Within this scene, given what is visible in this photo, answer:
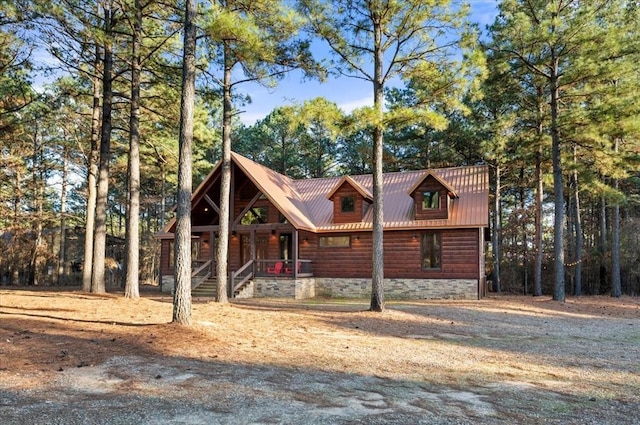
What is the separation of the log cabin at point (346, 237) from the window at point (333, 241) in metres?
0.05

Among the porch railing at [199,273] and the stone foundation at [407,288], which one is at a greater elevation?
the porch railing at [199,273]

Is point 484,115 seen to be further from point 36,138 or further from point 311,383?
point 36,138

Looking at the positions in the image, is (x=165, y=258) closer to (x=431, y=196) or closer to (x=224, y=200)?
(x=224, y=200)

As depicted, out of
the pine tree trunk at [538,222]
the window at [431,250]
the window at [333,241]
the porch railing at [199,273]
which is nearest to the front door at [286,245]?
the window at [333,241]

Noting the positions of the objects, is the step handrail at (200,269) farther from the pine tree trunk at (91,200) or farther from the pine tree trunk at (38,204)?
the pine tree trunk at (38,204)

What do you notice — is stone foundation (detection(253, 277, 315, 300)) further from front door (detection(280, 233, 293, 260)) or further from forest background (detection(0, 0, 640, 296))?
forest background (detection(0, 0, 640, 296))

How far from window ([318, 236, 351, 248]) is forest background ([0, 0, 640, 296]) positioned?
22.8 feet

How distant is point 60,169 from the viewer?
92.3ft

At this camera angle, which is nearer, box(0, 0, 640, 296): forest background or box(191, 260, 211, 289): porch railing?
box(0, 0, 640, 296): forest background

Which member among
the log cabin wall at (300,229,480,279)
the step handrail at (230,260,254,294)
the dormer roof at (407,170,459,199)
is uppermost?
the dormer roof at (407,170,459,199)

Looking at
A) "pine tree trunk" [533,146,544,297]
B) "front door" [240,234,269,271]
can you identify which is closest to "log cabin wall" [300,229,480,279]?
"front door" [240,234,269,271]

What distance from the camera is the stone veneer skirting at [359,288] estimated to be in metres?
18.3

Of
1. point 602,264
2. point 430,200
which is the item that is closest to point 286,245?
point 430,200

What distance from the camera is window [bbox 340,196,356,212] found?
2080 cm
